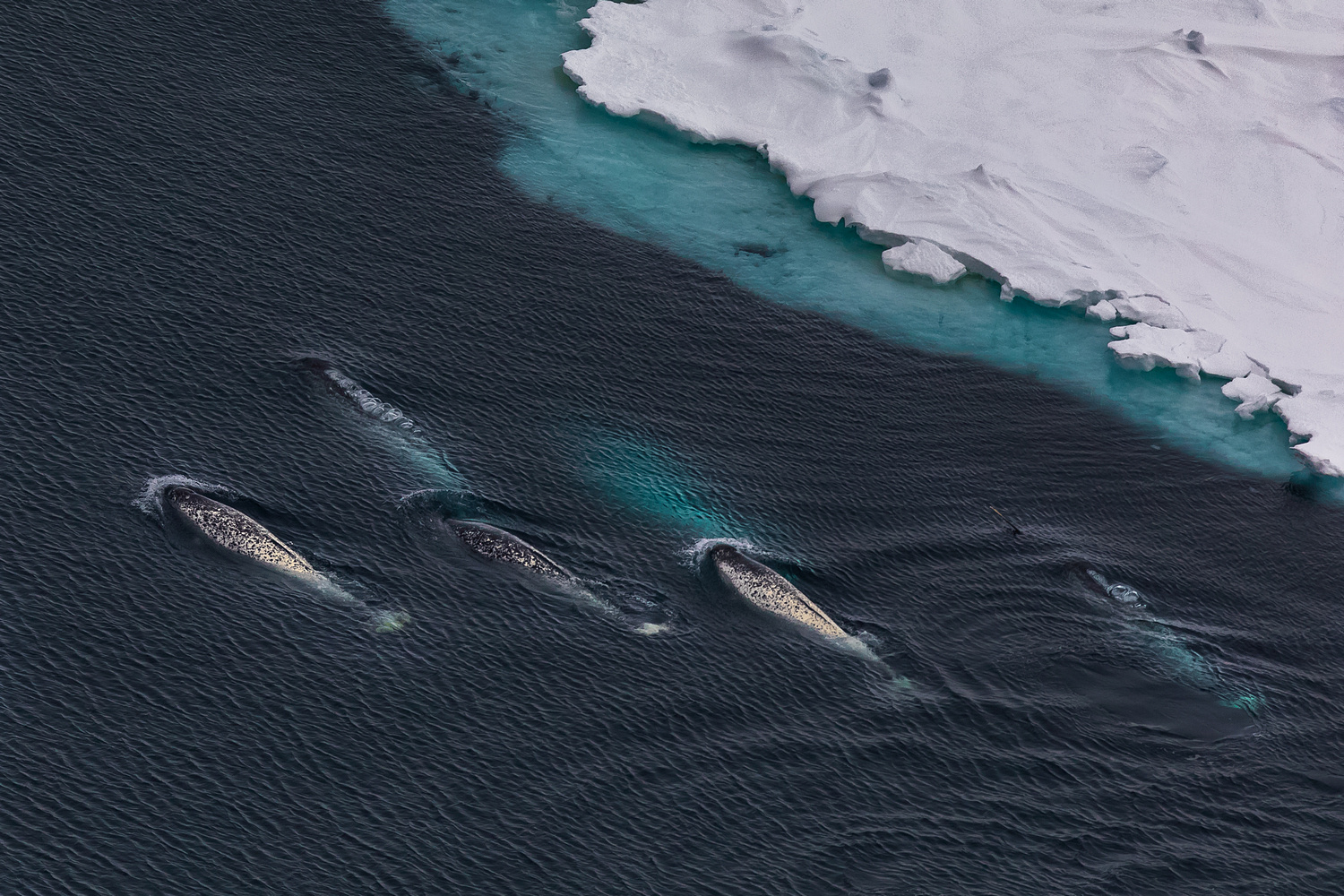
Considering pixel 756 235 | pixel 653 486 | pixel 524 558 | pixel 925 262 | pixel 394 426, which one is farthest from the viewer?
pixel 756 235

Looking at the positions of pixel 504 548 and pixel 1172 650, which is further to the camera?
pixel 1172 650

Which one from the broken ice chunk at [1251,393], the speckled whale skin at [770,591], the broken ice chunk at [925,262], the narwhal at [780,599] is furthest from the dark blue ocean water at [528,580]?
the broken ice chunk at [925,262]

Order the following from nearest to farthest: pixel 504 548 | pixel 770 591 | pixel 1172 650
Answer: pixel 504 548 < pixel 770 591 < pixel 1172 650

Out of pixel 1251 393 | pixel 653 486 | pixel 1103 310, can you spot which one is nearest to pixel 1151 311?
pixel 1103 310

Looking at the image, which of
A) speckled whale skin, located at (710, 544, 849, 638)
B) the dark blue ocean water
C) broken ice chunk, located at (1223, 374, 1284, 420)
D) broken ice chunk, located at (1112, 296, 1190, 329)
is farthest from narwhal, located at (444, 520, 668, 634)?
broken ice chunk, located at (1112, 296, 1190, 329)

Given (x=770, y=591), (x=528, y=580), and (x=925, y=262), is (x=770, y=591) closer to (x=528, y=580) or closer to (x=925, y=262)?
(x=528, y=580)

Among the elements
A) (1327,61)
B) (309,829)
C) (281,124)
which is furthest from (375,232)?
(1327,61)

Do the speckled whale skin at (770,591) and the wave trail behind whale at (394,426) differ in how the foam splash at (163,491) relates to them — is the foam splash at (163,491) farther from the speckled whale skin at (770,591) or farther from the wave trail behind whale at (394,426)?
the speckled whale skin at (770,591)
